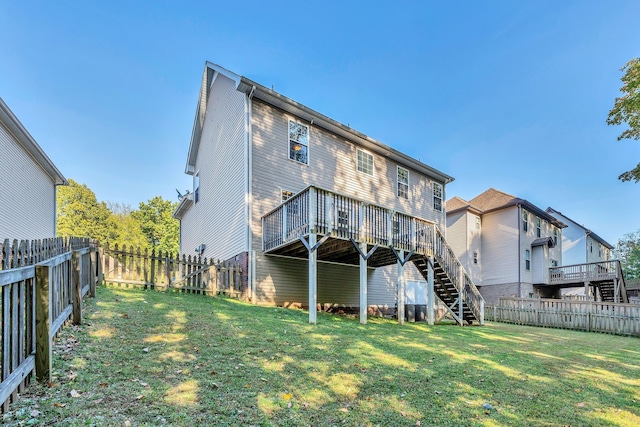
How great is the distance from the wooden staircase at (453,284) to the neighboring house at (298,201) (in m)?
0.45

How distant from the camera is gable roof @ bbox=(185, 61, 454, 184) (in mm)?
11992

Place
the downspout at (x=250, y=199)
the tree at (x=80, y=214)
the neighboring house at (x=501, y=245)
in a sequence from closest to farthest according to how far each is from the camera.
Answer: the downspout at (x=250, y=199) < the neighboring house at (x=501, y=245) < the tree at (x=80, y=214)

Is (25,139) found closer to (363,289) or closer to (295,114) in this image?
(295,114)

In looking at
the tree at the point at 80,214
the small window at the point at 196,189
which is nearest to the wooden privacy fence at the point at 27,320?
the small window at the point at 196,189

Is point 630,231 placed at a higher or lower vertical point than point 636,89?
lower

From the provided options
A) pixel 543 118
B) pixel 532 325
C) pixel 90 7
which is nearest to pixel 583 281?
pixel 532 325

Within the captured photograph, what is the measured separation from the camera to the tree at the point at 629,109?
47.5 feet

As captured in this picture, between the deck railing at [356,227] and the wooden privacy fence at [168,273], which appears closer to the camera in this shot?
the deck railing at [356,227]

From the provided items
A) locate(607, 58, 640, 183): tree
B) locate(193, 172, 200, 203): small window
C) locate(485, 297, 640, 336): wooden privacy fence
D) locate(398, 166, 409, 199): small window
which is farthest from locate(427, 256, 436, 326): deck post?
locate(193, 172, 200, 203): small window

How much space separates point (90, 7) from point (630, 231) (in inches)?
2759

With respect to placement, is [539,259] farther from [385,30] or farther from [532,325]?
[385,30]

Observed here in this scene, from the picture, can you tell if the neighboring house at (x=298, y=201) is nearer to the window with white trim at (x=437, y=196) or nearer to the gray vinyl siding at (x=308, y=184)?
the gray vinyl siding at (x=308, y=184)

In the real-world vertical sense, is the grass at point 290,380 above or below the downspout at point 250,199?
below

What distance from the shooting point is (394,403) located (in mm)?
3852
